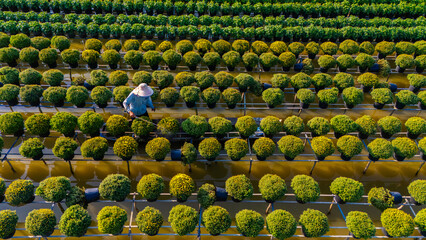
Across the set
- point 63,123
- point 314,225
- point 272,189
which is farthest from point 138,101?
point 314,225

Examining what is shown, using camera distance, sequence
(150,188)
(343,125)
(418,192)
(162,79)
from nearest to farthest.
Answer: (150,188) < (418,192) < (343,125) < (162,79)

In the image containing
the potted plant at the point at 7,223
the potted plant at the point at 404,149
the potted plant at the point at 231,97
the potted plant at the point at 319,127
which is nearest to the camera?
the potted plant at the point at 7,223

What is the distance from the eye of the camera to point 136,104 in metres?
13.1

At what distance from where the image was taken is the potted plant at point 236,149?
12.4 m

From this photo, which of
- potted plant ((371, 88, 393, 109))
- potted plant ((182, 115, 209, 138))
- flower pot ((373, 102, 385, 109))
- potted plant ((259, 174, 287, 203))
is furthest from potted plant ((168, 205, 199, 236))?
flower pot ((373, 102, 385, 109))

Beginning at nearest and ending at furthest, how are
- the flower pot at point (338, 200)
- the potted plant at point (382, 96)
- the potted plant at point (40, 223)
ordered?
1. the potted plant at point (40, 223)
2. the flower pot at point (338, 200)
3. the potted plant at point (382, 96)

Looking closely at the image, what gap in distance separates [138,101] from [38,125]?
4.32m

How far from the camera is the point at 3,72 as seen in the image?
1482cm

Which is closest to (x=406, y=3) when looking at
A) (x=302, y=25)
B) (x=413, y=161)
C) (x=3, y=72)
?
(x=302, y=25)

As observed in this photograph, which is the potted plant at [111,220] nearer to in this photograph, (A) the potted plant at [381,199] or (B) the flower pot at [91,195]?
(B) the flower pot at [91,195]

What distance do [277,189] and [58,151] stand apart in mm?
8817

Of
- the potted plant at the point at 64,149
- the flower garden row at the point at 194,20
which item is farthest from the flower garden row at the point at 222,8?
the potted plant at the point at 64,149

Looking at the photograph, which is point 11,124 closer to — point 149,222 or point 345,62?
point 149,222

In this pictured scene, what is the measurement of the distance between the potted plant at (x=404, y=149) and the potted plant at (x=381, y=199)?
A: 2278 millimetres
